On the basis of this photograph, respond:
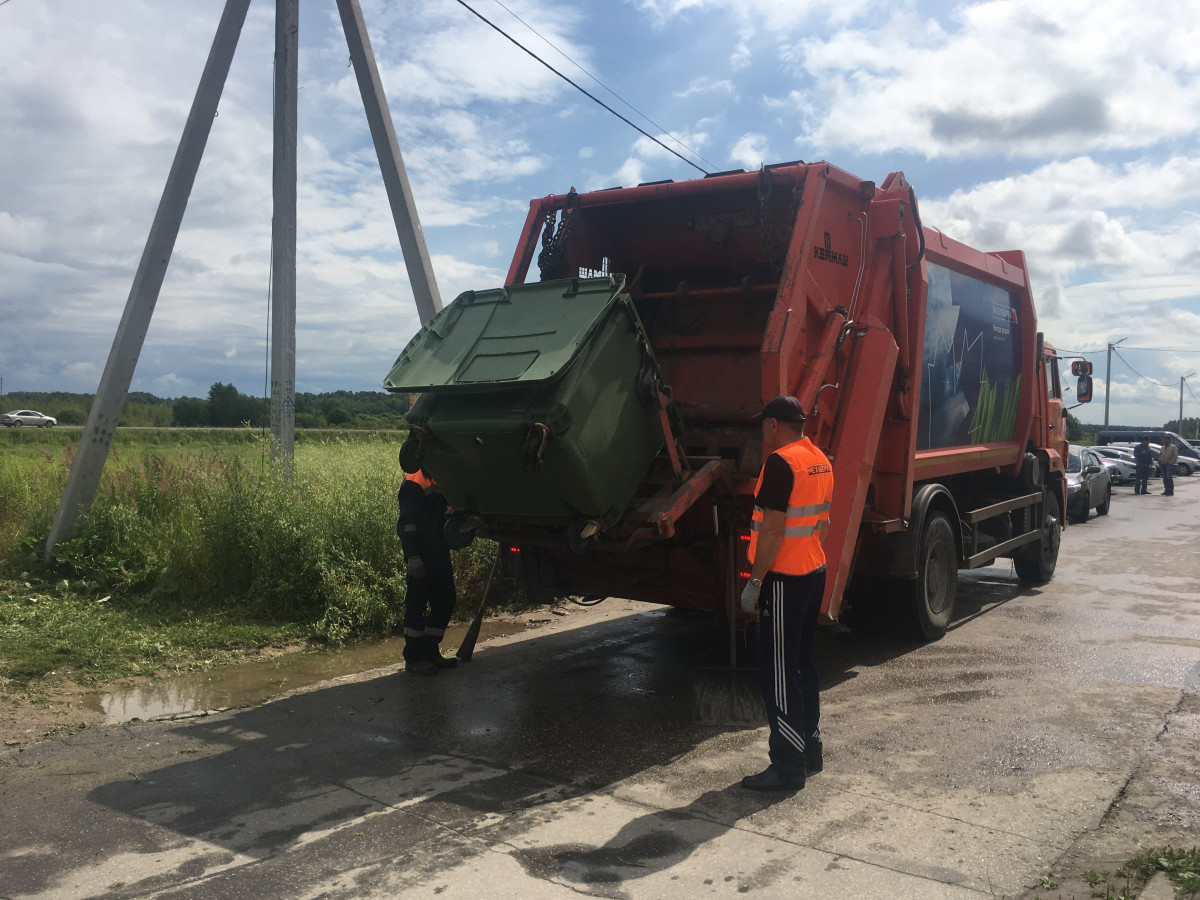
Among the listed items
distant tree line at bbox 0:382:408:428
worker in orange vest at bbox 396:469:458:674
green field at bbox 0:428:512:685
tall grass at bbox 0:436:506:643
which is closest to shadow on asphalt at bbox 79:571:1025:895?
worker in orange vest at bbox 396:469:458:674

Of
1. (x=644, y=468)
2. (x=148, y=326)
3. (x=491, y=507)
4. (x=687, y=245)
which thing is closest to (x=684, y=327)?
(x=687, y=245)

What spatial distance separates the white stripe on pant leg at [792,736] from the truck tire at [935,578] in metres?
2.78

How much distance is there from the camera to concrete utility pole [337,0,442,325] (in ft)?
32.2

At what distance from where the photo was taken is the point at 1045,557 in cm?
981

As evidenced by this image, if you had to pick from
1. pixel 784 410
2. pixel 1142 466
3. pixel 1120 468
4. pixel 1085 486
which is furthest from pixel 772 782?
pixel 1120 468

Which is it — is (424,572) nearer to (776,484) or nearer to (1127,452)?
(776,484)

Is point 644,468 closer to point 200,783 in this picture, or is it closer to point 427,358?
point 427,358

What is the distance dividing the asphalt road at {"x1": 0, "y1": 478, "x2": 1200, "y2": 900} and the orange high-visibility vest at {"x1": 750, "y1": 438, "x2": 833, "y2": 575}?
3.16ft

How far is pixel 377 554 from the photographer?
7809 millimetres

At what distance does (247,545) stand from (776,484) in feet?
17.2

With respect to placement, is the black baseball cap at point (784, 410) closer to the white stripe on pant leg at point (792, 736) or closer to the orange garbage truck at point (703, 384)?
the orange garbage truck at point (703, 384)

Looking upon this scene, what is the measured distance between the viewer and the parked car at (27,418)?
5138 cm

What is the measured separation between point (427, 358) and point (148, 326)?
5255 mm

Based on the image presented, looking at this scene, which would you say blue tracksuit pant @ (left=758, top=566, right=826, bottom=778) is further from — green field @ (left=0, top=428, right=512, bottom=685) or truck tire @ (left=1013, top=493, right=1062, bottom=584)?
truck tire @ (left=1013, top=493, right=1062, bottom=584)
